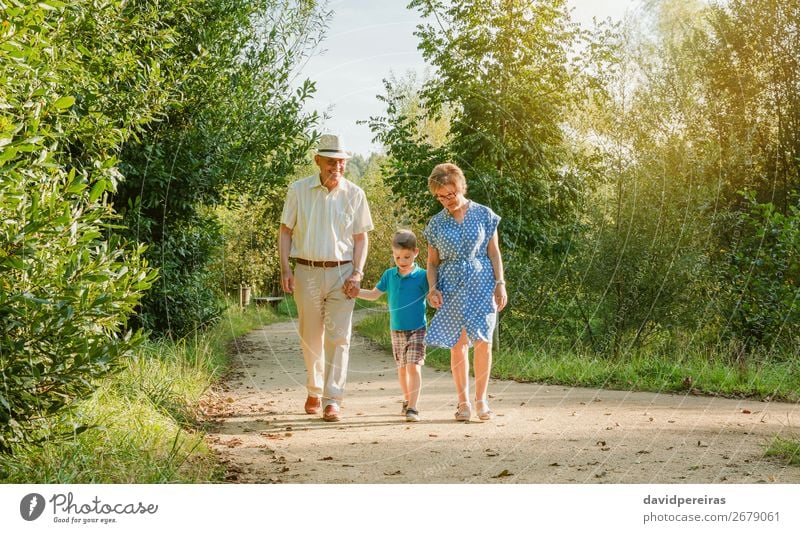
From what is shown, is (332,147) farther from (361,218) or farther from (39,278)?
(39,278)

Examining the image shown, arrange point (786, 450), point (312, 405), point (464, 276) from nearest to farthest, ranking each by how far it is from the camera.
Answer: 1. point (786, 450)
2. point (464, 276)
3. point (312, 405)

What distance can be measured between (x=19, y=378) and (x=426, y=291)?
108 inches

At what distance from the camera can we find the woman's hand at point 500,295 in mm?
5203

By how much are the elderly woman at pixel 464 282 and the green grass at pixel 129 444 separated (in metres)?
1.80

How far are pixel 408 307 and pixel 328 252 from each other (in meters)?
0.70

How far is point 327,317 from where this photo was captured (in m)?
5.52

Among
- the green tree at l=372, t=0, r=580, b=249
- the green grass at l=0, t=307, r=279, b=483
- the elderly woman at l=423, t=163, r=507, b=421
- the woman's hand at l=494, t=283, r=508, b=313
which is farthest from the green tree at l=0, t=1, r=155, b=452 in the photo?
the green tree at l=372, t=0, r=580, b=249

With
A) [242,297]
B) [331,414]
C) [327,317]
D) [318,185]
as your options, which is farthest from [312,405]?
[242,297]

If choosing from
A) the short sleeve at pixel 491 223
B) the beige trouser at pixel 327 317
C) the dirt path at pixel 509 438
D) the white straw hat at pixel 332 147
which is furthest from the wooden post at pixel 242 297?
the short sleeve at pixel 491 223

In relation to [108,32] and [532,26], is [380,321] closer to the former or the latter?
[532,26]

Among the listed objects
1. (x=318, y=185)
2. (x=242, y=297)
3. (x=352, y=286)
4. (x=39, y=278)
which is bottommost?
(x=242, y=297)

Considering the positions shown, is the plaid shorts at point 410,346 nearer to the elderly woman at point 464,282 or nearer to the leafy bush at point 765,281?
the elderly woman at point 464,282

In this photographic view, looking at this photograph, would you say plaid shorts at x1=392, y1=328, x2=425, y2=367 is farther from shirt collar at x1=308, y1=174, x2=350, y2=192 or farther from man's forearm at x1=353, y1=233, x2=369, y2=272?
shirt collar at x1=308, y1=174, x2=350, y2=192
